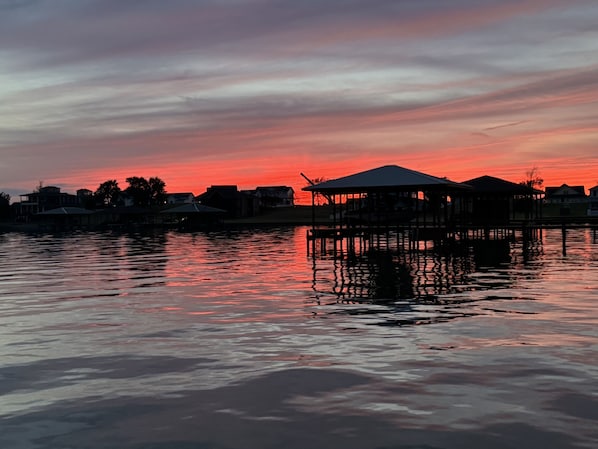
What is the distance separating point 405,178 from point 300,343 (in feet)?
72.9

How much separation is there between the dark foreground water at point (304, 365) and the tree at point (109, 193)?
11481 centimetres

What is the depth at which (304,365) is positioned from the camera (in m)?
9.21

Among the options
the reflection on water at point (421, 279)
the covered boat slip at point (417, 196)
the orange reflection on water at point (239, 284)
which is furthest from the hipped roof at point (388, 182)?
the orange reflection on water at point (239, 284)

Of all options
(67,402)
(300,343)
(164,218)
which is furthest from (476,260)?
(164,218)

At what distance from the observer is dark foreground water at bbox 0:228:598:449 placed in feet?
21.5

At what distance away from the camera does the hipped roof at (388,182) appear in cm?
3138

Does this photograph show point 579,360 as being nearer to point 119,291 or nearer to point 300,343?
point 300,343

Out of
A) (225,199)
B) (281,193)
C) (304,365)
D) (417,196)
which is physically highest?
(281,193)

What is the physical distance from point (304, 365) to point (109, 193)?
12801 centimetres

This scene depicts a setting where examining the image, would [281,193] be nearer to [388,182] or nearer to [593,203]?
[593,203]

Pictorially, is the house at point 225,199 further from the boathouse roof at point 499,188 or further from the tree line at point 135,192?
the boathouse roof at point 499,188

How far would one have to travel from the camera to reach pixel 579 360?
30.2 ft

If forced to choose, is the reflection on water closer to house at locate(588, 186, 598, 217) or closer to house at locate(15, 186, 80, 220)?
house at locate(588, 186, 598, 217)

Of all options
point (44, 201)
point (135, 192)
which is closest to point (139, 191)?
point (135, 192)
